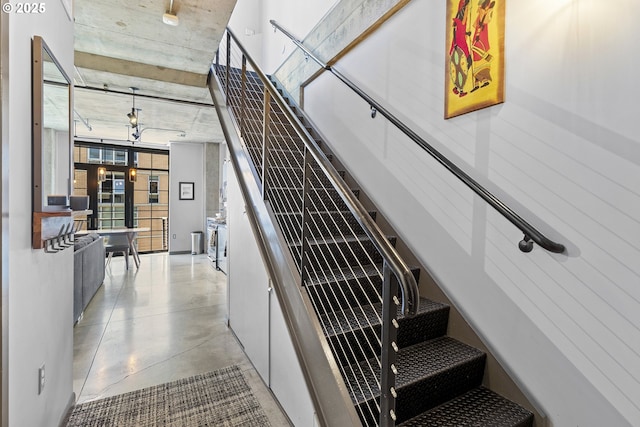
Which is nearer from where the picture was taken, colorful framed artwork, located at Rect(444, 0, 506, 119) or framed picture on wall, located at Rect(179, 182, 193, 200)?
colorful framed artwork, located at Rect(444, 0, 506, 119)

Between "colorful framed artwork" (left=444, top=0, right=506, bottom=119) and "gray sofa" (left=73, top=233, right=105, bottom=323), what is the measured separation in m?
3.85

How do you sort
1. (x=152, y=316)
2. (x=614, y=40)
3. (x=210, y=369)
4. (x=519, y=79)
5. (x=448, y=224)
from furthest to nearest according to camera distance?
(x=152, y=316) → (x=210, y=369) → (x=448, y=224) → (x=519, y=79) → (x=614, y=40)

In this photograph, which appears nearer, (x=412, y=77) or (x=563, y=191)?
(x=563, y=191)

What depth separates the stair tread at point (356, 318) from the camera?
1.64 meters

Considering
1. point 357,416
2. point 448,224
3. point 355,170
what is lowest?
point 357,416

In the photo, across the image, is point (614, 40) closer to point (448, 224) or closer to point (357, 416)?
point (448, 224)

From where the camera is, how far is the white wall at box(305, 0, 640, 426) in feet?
4.01

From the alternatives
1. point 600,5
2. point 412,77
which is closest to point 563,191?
point 600,5

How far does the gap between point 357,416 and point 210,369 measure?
192cm

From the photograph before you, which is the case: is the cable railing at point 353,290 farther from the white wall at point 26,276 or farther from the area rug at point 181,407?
the white wall at point 26,276

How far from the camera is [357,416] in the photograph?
4.21 feet

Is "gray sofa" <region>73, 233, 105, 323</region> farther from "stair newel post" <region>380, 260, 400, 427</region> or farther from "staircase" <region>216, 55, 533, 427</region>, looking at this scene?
"stair newel post" <region>380, 260, 400, 427</region>

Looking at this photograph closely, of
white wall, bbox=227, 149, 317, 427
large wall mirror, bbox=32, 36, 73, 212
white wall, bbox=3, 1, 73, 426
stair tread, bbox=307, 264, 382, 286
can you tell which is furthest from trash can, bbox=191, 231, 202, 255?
stair tread, bbox=307, 264, 382, 286

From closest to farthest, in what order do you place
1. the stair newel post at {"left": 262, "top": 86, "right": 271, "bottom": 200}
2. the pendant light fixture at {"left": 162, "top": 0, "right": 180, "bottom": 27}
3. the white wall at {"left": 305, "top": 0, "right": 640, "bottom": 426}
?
1. the white wall at {"left": 305, "top": 0, "right": 640, "bottom": 426}
2. the stair newel post at {"left": 262, "top": 86, "right": 271, "bottom": 200}
3. the pendant light fixture at {"left": 162, "top": 0, "right": 180, "bottom": 27}
